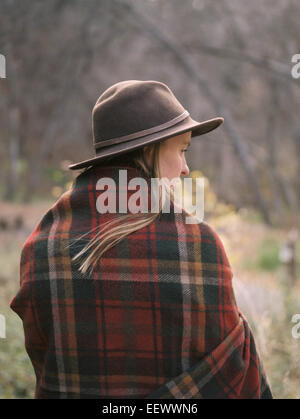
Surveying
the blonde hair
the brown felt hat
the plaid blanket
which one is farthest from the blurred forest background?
the brown felt hat

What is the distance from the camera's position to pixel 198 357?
5.69ft

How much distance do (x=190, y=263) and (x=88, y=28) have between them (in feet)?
18.8

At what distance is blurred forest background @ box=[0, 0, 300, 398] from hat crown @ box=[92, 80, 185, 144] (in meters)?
2.13

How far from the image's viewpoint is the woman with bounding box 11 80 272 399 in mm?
1673

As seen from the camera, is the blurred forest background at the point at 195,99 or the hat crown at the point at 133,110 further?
the blurred forest background at the point at 195,99

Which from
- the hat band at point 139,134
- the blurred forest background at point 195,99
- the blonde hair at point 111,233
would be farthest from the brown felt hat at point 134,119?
the blurred forest background at point 195,99

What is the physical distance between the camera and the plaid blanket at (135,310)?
1.67 m

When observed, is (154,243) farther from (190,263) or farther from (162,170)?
(162,170)

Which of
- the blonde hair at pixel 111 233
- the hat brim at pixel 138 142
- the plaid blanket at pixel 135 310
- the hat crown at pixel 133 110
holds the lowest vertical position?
the plaid blanket at pixel 135 310

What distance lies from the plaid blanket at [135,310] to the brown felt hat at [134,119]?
0.31ft

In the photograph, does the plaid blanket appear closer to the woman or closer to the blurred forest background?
the woman

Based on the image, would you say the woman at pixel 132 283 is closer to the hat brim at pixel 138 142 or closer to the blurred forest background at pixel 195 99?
the hat brim at pixel 138 142

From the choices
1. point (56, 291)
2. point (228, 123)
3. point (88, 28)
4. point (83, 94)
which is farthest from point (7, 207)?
point (56, 291)

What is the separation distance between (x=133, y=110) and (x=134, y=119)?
31 millimetres
